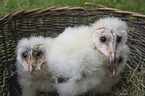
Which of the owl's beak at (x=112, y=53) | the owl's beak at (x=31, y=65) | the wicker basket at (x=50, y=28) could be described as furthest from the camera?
the wicker basket at (x=50, y=28)

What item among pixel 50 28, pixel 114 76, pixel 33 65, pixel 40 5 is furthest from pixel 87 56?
pixel 40 5

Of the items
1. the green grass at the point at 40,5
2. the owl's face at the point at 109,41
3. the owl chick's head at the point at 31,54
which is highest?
the green grass at the point at 40,5

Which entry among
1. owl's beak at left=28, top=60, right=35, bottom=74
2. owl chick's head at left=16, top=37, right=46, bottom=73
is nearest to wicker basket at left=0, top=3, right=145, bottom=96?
owl chick's head at left=16, top=37, right=46, bottom=73

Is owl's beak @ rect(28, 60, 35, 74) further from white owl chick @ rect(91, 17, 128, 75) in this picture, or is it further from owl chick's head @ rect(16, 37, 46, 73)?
white owl chick @ rect(91, 17, 128, 75)

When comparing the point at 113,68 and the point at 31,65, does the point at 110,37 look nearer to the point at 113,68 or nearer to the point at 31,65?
the point at 113,68

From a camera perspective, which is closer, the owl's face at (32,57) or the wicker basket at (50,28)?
the owl's face at (32,57)

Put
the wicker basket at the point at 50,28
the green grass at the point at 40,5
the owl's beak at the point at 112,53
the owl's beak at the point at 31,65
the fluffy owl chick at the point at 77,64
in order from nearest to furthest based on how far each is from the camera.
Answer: the owl's beak at the point at 112,53 → the fluffy owl chick at the point at 77,64 → the owl's beak at the point at 31,65 → the wicker basket at the point at 50,28 → the green grass at the point at 40,5

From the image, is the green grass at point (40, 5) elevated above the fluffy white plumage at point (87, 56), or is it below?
above

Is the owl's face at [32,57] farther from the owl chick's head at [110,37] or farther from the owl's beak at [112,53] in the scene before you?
the owl's beak at [112,53]

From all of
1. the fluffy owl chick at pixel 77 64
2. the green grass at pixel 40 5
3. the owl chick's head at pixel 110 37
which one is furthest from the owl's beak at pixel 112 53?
the green grass at pixel 40 5
